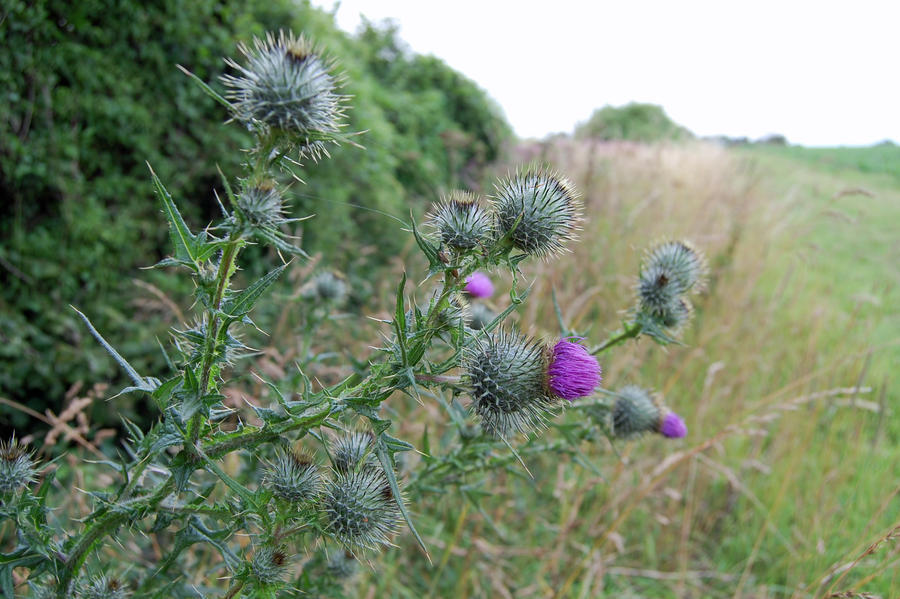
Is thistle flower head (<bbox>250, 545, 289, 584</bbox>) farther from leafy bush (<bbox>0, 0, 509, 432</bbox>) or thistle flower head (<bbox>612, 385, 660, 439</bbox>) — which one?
leafy bush (<bbox>0, 0, 509, 432</bbox>)

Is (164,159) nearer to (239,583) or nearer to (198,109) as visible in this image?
(198,109)

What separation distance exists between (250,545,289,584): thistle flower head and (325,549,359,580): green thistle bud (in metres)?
0.57

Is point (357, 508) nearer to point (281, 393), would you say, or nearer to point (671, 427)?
point (281, 393)

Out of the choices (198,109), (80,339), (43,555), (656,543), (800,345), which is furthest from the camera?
(800,345)

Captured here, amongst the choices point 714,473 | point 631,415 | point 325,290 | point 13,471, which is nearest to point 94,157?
point 325,290

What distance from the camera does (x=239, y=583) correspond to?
128 cm

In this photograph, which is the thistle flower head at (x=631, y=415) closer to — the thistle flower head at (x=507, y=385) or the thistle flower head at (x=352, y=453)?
the thistle flower head at (x=507, y=385)

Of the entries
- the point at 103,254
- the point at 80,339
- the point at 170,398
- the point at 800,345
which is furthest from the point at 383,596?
the point at 800,345

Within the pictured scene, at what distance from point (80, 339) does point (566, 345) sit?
3.09 meters

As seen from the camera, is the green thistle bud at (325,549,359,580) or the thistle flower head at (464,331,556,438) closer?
the thistle flower head at (464,331,556,438)

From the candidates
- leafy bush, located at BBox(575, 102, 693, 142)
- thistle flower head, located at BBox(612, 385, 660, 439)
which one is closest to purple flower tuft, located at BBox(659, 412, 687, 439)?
thistle flower head, located at BBox(612, 385, 660, 439)

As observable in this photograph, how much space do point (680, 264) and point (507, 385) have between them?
1046mm

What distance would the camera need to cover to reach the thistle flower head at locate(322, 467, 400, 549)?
132 centimetres

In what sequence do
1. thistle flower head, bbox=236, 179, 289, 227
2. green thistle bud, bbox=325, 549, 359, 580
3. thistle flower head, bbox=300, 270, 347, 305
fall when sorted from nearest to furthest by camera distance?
thistle flower head, bbox=236, 179, 289, 227, green thistle bud, bbox=325, 549, 359, 580, thistle flower head, bbox=300, 270, 347, 305
